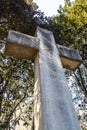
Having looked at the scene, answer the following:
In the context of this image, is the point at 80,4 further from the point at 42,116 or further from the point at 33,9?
the point at 42,116

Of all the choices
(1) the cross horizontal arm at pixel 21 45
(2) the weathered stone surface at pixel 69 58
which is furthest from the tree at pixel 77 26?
(1) the cross horizontal arm at pixel 21 45

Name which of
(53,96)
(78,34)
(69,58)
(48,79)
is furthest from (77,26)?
(53,96)

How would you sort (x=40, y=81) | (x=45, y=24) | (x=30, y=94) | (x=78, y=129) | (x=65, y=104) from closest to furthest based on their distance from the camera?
(x=78, y=129)
(x=65, y=104)
(x=40, y=81)
(x=45, y=24)
(x=30, y=94)

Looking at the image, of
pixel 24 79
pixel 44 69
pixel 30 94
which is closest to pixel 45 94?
pixel 44 69

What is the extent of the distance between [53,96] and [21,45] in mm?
1050

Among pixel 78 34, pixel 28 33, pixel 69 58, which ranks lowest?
pixel 78 34

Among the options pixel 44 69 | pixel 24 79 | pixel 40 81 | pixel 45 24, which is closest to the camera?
pixel 40 81

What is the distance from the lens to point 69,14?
36.9 ft

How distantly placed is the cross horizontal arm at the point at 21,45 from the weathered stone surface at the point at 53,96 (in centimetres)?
14

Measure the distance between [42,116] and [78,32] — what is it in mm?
9035

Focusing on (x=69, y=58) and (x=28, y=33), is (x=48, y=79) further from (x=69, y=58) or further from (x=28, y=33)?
(x=28, y=33)

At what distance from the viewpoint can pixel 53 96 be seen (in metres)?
2.17

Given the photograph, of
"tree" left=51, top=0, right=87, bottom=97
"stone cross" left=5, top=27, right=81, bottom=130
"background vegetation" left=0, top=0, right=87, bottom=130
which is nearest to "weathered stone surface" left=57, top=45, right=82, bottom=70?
"stone cross" left=5, top=27, right=81, bottom=130

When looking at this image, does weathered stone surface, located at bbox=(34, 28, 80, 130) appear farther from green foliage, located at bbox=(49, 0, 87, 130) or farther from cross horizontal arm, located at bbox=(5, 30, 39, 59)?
green foliage, located at bbox=(49, 0, 87, 130)
